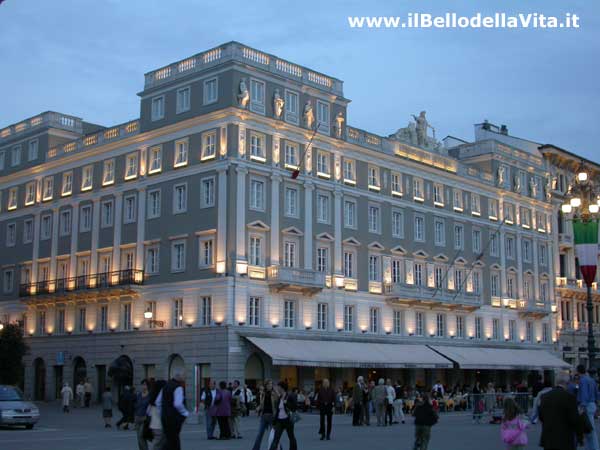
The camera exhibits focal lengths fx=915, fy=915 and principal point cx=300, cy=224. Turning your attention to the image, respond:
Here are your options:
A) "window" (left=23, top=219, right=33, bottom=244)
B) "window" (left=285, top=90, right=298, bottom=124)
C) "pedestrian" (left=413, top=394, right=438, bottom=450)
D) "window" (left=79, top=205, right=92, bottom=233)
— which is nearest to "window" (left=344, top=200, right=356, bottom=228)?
"window" (left=285, top=90, right=298, bottom=124)

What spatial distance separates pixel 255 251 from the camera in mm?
48250

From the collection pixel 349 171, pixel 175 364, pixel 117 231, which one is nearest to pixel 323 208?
pixel 349 171

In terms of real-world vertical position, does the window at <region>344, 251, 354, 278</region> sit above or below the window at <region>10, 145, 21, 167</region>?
below

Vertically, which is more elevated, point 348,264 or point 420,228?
point 420,228

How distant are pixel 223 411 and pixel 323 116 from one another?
95.5 ft

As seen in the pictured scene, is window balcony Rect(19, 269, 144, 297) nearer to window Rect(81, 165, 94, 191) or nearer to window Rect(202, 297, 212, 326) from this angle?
window Rect(202, 297, 212, 326)

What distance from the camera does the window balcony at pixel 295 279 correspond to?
48.2 metres

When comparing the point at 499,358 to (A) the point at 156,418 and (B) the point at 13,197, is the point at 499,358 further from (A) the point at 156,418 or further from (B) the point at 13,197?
(A) the point at 156,418

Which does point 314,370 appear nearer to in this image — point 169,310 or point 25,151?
point 169,310

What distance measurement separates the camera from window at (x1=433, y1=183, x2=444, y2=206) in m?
62.2

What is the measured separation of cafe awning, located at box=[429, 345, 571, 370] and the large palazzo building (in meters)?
0.19

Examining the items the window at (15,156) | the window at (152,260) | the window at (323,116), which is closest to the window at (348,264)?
the window at (323,116)

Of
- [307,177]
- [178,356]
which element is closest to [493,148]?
[307,177]

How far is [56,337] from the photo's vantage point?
56.9 meters
